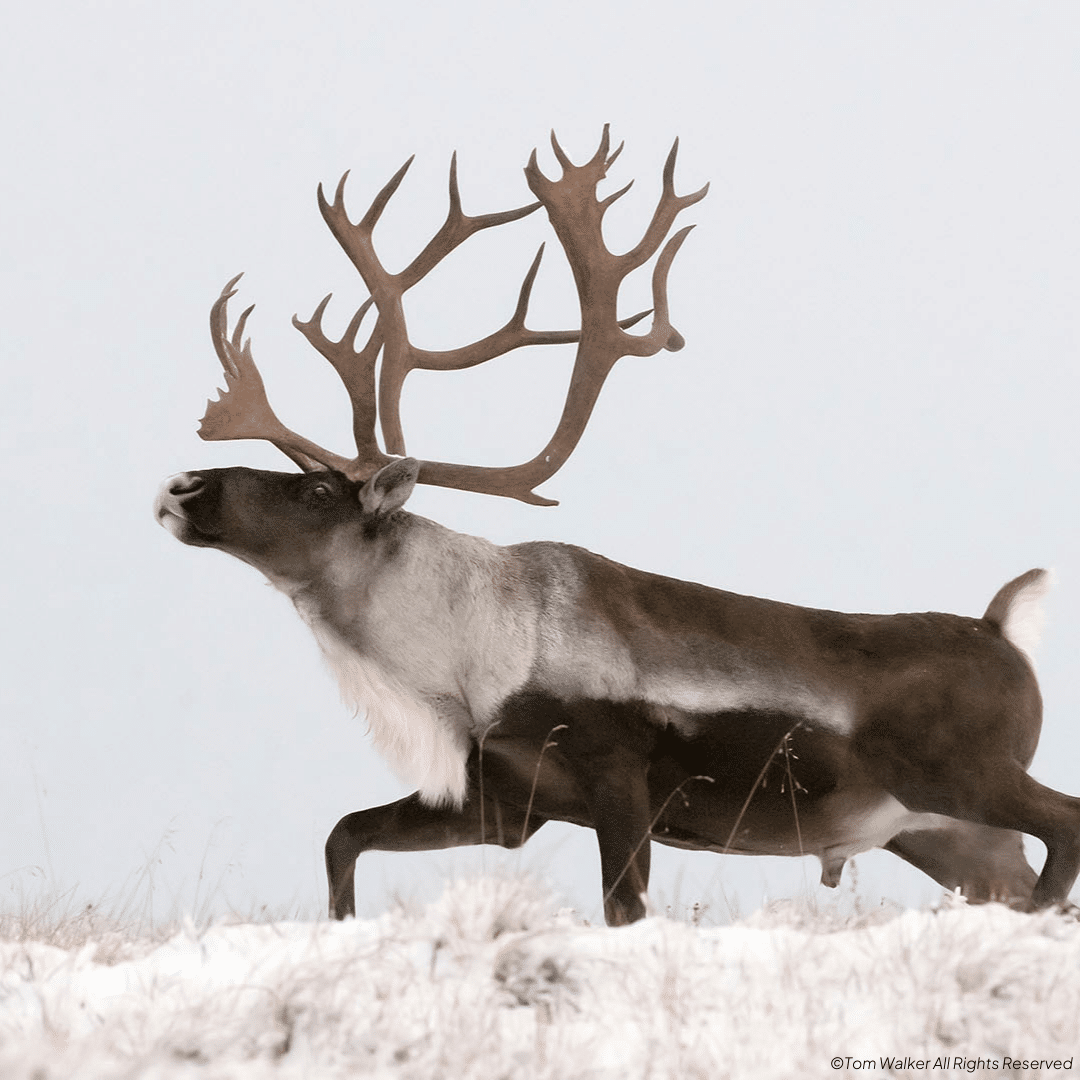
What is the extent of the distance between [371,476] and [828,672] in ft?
7.44

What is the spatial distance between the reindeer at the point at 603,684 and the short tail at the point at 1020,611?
15 millimetres

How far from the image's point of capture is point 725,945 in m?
4.62

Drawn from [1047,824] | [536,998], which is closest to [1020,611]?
[1047,824]

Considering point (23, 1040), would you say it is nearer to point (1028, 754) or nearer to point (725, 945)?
point (725, 945)

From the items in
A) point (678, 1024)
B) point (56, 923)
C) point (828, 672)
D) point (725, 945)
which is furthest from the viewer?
point (828, 672)

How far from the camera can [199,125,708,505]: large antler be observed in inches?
278

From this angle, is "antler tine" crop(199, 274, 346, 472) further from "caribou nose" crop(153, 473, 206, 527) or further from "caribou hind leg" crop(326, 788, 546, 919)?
"caribou hind leg" crop(326, 788, 546, 919)

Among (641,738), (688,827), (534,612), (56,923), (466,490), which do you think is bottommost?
(56,923)

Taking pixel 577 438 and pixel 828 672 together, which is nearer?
pixel 828 672

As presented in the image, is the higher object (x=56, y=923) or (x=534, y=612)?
(x=534, y=612)

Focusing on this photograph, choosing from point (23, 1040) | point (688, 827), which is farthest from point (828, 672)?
point (23, 1040)

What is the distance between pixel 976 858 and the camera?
717cm

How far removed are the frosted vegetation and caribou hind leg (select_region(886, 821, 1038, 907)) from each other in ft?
7.22

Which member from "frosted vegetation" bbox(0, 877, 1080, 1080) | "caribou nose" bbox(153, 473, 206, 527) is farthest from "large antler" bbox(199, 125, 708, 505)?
"frosted vegetation" bbox(0, 877, 1080, 1080)
